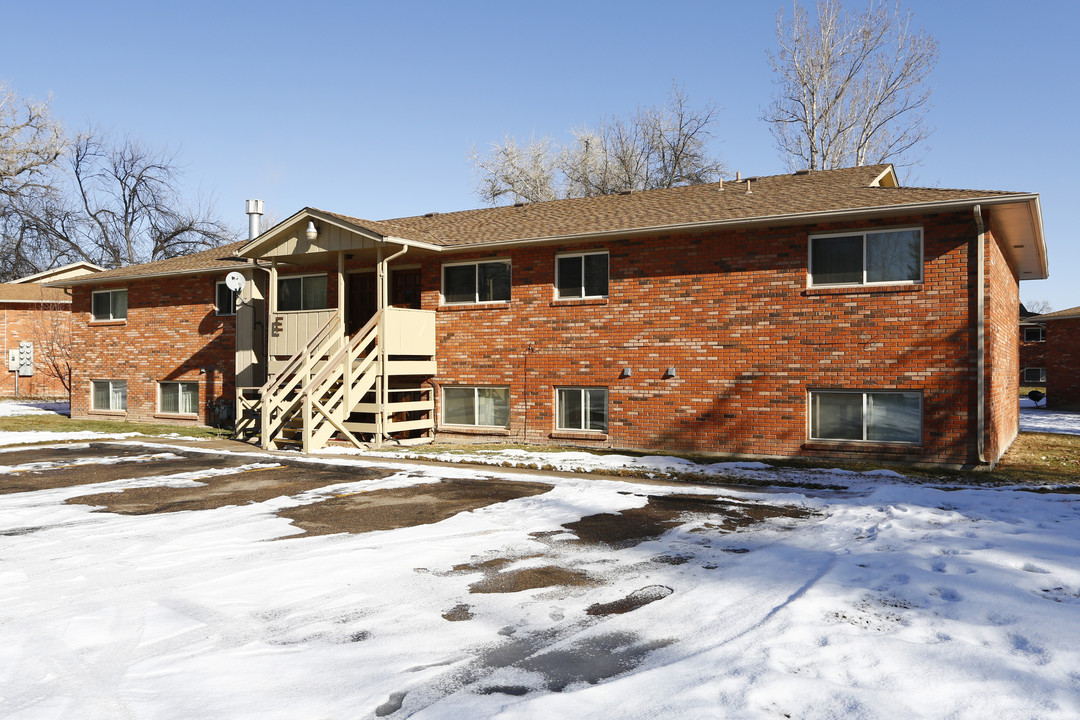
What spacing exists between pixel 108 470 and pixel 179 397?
32.6 feet

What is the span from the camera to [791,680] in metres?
3.83

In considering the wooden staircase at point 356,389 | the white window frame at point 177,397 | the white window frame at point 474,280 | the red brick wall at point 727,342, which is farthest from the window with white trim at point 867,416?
the white window frame at point 177,397

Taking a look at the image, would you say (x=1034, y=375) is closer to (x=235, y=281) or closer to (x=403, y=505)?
(x=235, y=281)

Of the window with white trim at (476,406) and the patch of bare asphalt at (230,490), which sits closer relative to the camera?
the patch of bare asphalt at (230,490)

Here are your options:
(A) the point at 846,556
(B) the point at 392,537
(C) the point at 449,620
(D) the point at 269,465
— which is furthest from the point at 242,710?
(D) the point at 269,465

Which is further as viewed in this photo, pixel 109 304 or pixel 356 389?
pixel 109 304

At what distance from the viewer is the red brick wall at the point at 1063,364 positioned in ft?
100

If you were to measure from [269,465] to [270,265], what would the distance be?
21.3 ft

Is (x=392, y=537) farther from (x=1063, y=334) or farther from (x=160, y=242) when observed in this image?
(x=160, y=242)

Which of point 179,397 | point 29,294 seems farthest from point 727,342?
point 29,294

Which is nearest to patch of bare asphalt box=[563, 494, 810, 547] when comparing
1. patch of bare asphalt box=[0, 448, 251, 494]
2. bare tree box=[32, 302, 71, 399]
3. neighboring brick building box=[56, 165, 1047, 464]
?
neighboring brick building box=[56, 165, 1047, 464]

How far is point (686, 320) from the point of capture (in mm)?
14391

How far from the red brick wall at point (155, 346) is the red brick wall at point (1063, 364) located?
31.6 metres

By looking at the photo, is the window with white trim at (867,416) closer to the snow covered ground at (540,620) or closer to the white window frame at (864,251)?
the white window frame at (864,251)
